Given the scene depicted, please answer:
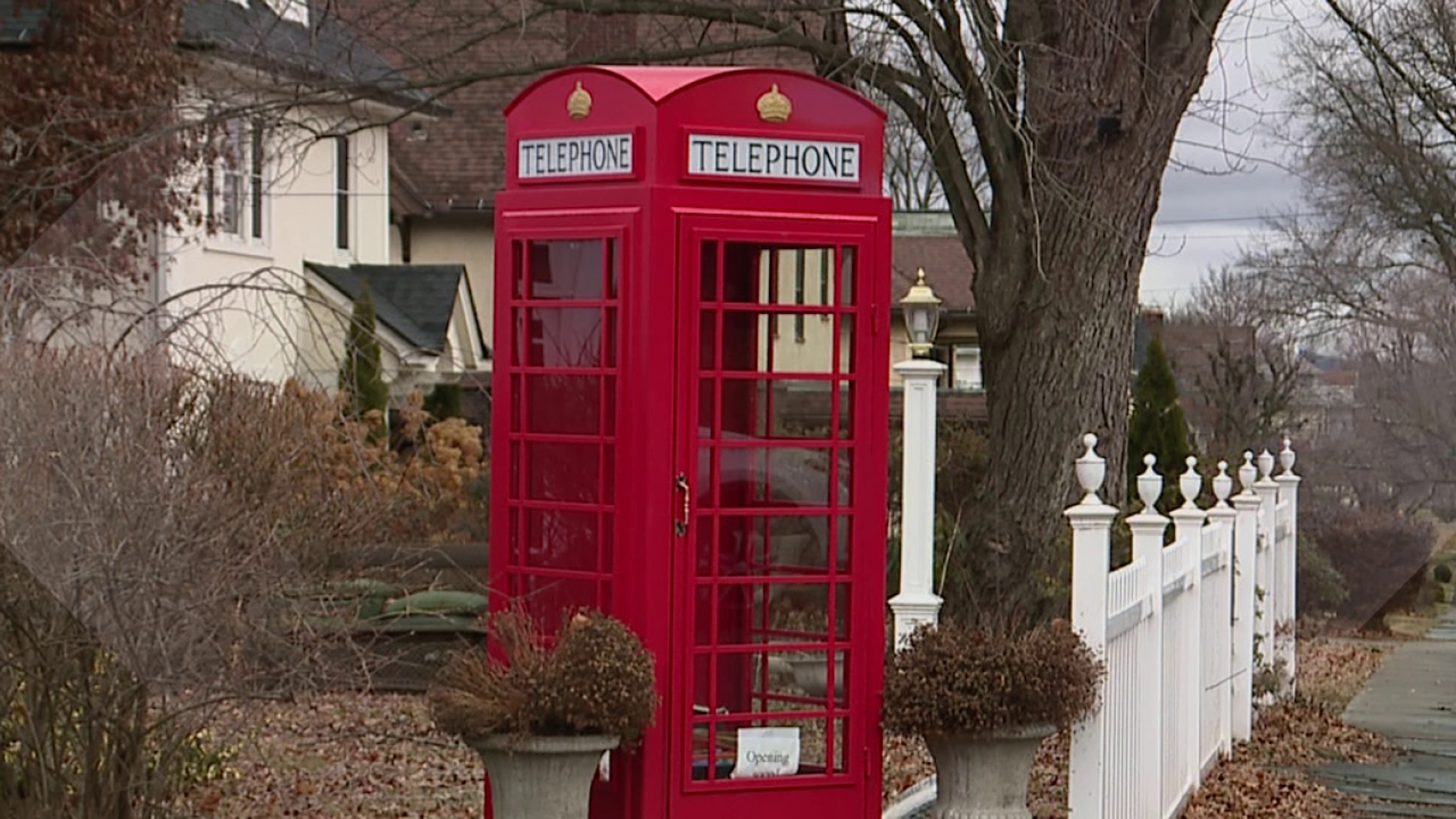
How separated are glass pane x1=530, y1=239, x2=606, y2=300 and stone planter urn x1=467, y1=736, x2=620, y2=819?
150 cm

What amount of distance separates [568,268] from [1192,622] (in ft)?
15.6

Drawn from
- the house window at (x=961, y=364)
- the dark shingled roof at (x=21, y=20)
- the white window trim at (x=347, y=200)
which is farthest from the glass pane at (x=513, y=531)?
the house window at (x=961, y=364)

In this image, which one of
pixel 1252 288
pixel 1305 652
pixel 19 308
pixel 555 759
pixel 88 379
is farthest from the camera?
pixel 1252 288

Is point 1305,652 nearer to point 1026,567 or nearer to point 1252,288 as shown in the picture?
point 1026,567

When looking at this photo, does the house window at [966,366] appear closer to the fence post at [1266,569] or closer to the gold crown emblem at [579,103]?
the fence post at [1266,569]

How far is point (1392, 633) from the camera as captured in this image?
2544cm

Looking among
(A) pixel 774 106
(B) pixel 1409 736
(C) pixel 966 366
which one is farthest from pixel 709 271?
(C) pixel 966 366

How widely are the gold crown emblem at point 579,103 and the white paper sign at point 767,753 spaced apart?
7.10ft

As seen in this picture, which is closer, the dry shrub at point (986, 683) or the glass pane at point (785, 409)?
the glass pane at point (785, 409)

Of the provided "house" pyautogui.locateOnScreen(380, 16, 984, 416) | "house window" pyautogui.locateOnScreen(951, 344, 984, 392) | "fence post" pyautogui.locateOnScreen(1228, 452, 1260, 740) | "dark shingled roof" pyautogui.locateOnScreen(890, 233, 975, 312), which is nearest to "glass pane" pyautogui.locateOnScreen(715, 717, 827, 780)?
"fence post" pyautogui.locateOnScreen(1228, 452, 1260, 740)

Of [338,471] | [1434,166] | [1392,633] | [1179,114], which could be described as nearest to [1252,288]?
[1434,166]

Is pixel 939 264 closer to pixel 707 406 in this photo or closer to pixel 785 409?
pixel 785 409

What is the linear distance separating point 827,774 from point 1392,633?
1995 centimetres

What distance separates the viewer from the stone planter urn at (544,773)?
6184 mm
